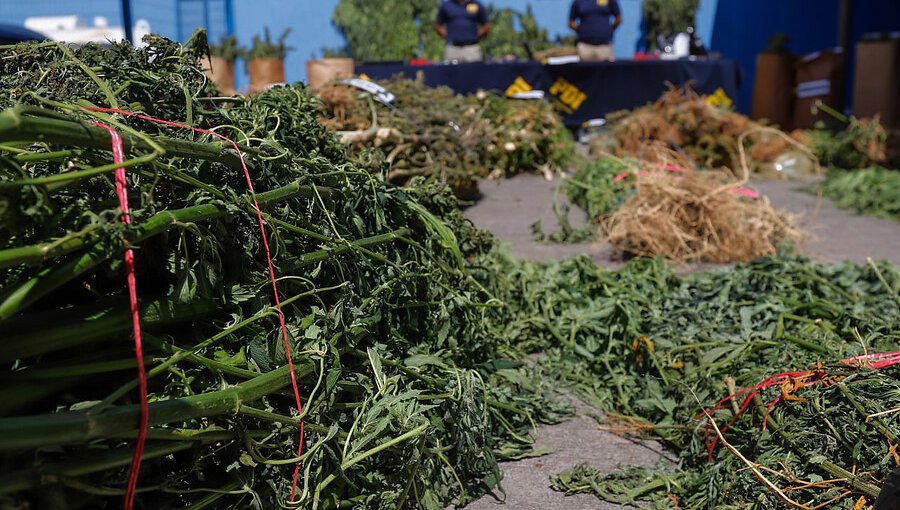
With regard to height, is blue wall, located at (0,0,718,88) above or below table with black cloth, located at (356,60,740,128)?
above

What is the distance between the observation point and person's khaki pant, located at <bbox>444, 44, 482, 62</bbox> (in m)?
14.4

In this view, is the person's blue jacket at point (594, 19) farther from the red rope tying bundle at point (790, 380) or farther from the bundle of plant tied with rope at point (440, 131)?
the red rope tying bundle at point (790, 380)

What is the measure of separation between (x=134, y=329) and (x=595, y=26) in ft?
45.3

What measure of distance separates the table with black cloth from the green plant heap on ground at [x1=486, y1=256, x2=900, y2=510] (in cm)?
811

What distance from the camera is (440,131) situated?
7.85 metres

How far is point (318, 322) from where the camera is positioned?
2.60 m

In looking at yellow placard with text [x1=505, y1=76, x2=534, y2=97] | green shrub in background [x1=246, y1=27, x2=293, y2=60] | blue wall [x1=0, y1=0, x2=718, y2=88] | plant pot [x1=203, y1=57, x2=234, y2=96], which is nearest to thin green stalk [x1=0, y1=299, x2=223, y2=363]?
yellow placard with text [x1=505, y1=76, x2=534, y2=97]

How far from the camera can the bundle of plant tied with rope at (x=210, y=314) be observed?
1778mm

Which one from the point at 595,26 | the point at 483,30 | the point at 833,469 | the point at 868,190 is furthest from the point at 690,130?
the point at 833,469

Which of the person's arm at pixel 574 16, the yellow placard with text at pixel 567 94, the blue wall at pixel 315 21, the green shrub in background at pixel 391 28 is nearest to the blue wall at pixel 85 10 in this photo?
the blue wall at pixel 315 21

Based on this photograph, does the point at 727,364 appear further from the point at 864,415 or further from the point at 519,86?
the point at 519,86

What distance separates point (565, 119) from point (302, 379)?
36.9ft

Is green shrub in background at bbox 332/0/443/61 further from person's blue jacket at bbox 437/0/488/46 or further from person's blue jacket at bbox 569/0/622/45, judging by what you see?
person's blue jacket at bbox 569/0/622/45

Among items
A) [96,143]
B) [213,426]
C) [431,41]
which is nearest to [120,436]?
[213,426]
